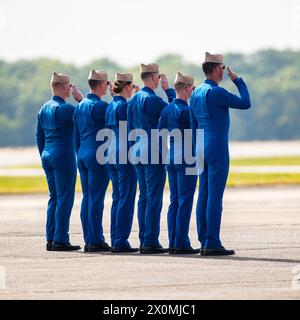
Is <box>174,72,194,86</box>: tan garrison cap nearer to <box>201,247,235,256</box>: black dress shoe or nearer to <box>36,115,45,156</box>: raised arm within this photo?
<box>201,247,235,256</box>: black dress shoe

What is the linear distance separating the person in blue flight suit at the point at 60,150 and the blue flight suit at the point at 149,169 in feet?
3.72

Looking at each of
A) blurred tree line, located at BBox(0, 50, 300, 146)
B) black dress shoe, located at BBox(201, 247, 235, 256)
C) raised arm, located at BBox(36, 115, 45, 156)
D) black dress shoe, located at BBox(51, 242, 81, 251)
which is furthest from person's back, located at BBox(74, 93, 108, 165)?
blurred tree line, located at BBox(0, 50, 300, 146)

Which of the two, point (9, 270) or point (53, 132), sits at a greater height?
point (53, 132)

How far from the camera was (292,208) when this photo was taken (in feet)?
89.9

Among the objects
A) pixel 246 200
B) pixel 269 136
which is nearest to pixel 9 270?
pixel 246 200

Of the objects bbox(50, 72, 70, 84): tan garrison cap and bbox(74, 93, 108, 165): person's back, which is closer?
bbox(74, 93, 108, 165): person's back

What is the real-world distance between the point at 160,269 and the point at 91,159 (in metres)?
Result: 2.80

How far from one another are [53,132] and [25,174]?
35.9 metres

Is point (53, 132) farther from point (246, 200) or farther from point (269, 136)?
point (269, 136)

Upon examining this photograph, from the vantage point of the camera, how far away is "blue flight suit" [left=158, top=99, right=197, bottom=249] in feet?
56.9

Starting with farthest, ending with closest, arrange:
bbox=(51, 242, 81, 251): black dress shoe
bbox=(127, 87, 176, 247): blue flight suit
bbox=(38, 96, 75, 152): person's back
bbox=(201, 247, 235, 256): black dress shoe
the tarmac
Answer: bbox=(51, 242, 81, 251): black dress shoe
bbox=(38, 96, 75, 152): person's back
bbox=(127, 87, 176, 247): blue flight suit
bbox=(201, 247, 235, 256): black dress shoe
the tarmac

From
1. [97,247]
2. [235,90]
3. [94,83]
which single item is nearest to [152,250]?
[97,247]

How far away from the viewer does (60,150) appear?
18.5 meters

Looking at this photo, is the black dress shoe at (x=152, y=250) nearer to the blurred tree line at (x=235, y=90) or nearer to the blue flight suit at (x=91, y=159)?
the blue flight suit at (x=91, y=159)
